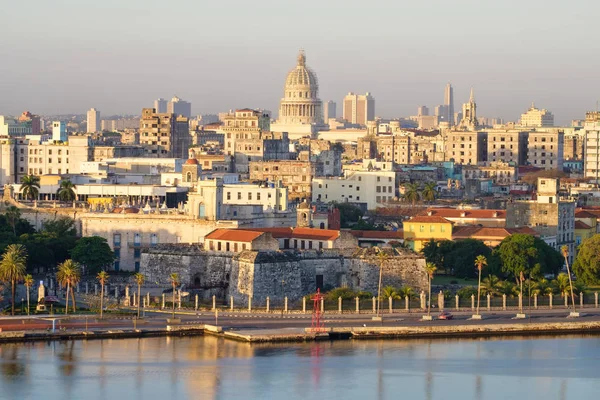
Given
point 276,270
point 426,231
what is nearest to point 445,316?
point 276,270

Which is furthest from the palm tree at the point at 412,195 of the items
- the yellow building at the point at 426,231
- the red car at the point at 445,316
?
the red car at the point at 445,316

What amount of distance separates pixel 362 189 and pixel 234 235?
4583cm

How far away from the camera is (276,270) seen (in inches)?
2968

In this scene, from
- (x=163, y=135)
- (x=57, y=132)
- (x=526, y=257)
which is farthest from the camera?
(x=163, y=135)

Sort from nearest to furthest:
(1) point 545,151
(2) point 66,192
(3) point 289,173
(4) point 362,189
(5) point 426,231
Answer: (5) point 426,231, (2) point 66,192, (4) point 362,189, (3) point 289,173, (1) point 545,151

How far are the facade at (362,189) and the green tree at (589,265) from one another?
126ft

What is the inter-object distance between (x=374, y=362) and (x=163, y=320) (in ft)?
33.1

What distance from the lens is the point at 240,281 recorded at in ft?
247

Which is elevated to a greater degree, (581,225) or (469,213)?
(469,213)

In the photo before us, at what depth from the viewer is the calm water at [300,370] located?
198 feet

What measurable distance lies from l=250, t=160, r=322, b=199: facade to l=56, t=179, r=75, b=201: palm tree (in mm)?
27608

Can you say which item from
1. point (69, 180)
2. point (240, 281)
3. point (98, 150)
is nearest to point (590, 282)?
point (240, 281)

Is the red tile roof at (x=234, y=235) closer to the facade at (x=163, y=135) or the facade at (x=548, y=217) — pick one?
the facade at (x=548, y=217)

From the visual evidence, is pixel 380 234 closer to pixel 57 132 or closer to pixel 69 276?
pixel 69 276
